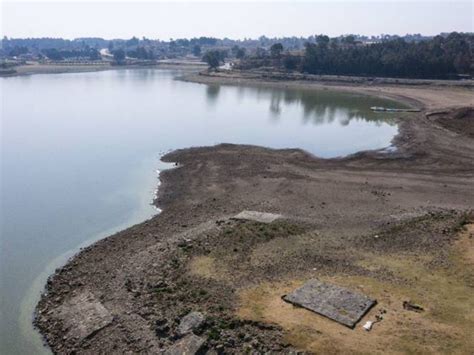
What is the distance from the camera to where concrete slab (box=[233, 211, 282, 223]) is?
28.0 m

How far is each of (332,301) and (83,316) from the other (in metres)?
10.4

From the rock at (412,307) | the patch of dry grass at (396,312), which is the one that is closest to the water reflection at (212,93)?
the patch of dry grass at (396,312)

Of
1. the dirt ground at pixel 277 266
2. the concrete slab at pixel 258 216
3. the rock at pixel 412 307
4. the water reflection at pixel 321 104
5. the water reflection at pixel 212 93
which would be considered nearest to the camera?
the dirt ground at pixel 277 266

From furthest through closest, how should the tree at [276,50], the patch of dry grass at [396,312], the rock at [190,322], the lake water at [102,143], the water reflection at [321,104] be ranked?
the tree at [276,50], the water reflection at [321,104], the lake water at [102,143], the rock at [190,322], the patch of dry grass at [396,312]

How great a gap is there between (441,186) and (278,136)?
24249mm

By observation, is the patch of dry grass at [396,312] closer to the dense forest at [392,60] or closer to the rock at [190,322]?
the rock at [190,322]

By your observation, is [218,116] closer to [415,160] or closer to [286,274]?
[415,160]

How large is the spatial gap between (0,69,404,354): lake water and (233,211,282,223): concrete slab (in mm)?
7307

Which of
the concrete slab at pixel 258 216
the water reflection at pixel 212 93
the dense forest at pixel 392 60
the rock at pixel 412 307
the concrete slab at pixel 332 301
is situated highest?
the dense forest at pixel 392 60

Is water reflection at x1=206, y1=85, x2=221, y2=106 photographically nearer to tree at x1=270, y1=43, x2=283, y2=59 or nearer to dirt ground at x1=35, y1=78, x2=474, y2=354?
tree at x1=270, y1=43, x2=283, y2=59

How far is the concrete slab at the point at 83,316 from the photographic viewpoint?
61.0ft

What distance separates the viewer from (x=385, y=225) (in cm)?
2720

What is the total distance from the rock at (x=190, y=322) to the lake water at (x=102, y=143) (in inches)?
239

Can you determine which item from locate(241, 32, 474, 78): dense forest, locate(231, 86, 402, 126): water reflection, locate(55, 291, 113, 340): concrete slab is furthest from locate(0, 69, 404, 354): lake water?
locate(241, 32, 474, 78): dense forest
